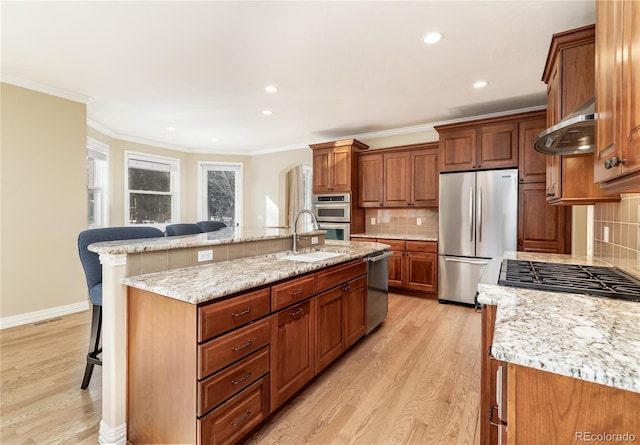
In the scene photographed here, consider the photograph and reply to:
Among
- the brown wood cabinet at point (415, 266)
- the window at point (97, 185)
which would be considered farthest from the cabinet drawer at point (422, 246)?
the window at point (97, 185)

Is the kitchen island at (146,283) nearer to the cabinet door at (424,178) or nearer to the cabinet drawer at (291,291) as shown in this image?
the cabinet drawer at (291,291)

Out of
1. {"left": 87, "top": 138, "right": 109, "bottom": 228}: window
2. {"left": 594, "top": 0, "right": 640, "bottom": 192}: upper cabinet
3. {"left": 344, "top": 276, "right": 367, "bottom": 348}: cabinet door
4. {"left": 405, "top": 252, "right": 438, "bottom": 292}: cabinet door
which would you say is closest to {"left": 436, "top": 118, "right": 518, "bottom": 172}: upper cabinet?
{"left": 405, "top": 252, "right": 438, "bottom": 292}: cabinet door

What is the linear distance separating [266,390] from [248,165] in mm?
5733

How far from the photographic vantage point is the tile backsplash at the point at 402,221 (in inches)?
185

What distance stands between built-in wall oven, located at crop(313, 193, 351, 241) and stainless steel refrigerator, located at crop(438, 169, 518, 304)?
1.46 meters

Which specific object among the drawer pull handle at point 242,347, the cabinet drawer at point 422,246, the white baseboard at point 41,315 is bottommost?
the white baseboard at point 41,315

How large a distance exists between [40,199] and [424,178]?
16.0ft

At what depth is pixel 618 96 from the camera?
101 centimetres

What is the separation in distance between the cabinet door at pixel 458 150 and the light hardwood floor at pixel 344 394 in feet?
6.95

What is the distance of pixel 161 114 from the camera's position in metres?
4.29

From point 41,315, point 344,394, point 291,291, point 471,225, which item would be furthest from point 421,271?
point 41,315

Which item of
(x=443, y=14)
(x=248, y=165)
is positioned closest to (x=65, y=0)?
(x=443, y=14)

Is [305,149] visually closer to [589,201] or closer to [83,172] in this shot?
[83,172]

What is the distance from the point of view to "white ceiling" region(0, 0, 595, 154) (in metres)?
2.08
